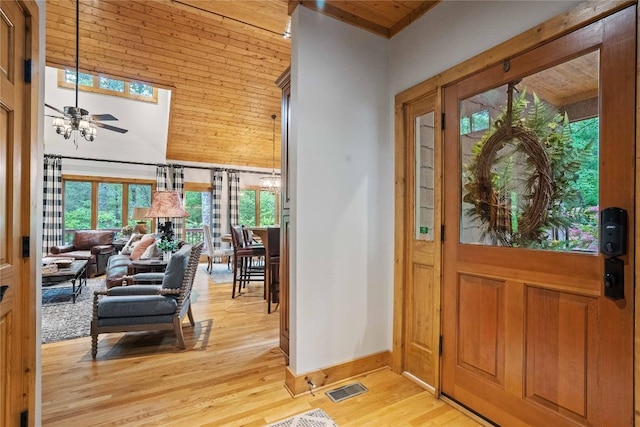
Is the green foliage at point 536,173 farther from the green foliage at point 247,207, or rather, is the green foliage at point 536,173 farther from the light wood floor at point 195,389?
the green foliage at point 247,207

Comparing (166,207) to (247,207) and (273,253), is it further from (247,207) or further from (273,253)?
(247,207)

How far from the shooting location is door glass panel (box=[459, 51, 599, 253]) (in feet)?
4.94

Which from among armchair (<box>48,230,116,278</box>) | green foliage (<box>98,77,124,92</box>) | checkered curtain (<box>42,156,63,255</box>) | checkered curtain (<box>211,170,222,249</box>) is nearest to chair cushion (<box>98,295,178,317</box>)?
armchair (<box>48,230,116,278</box>)

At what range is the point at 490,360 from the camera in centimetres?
187

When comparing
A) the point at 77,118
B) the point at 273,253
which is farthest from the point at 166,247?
the point at 77,118

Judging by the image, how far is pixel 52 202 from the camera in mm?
6762

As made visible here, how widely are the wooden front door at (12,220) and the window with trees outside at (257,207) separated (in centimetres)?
750

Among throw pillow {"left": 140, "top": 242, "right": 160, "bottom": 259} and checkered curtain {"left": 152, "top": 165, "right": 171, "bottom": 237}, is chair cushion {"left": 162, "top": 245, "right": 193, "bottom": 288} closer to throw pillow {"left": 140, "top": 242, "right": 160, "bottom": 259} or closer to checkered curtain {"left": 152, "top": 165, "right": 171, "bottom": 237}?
throw pillow {"left": 140, "top": 242, "right": 160, "bottom": 259}

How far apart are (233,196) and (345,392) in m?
7.20

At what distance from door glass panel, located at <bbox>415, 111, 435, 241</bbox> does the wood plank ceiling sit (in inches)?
33.6

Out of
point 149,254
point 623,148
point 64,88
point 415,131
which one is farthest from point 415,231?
point 64,88

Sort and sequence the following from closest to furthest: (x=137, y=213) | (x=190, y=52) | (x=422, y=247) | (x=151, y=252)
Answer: (x=422, y=247) → (x=151, y=252) → (x=190, y=52) → (x=137, y=213)

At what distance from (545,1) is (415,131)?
1.04 meters

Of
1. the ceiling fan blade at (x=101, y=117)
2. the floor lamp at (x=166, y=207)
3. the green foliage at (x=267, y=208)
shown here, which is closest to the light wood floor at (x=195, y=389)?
the floor lamp at (x=166, y=207)
